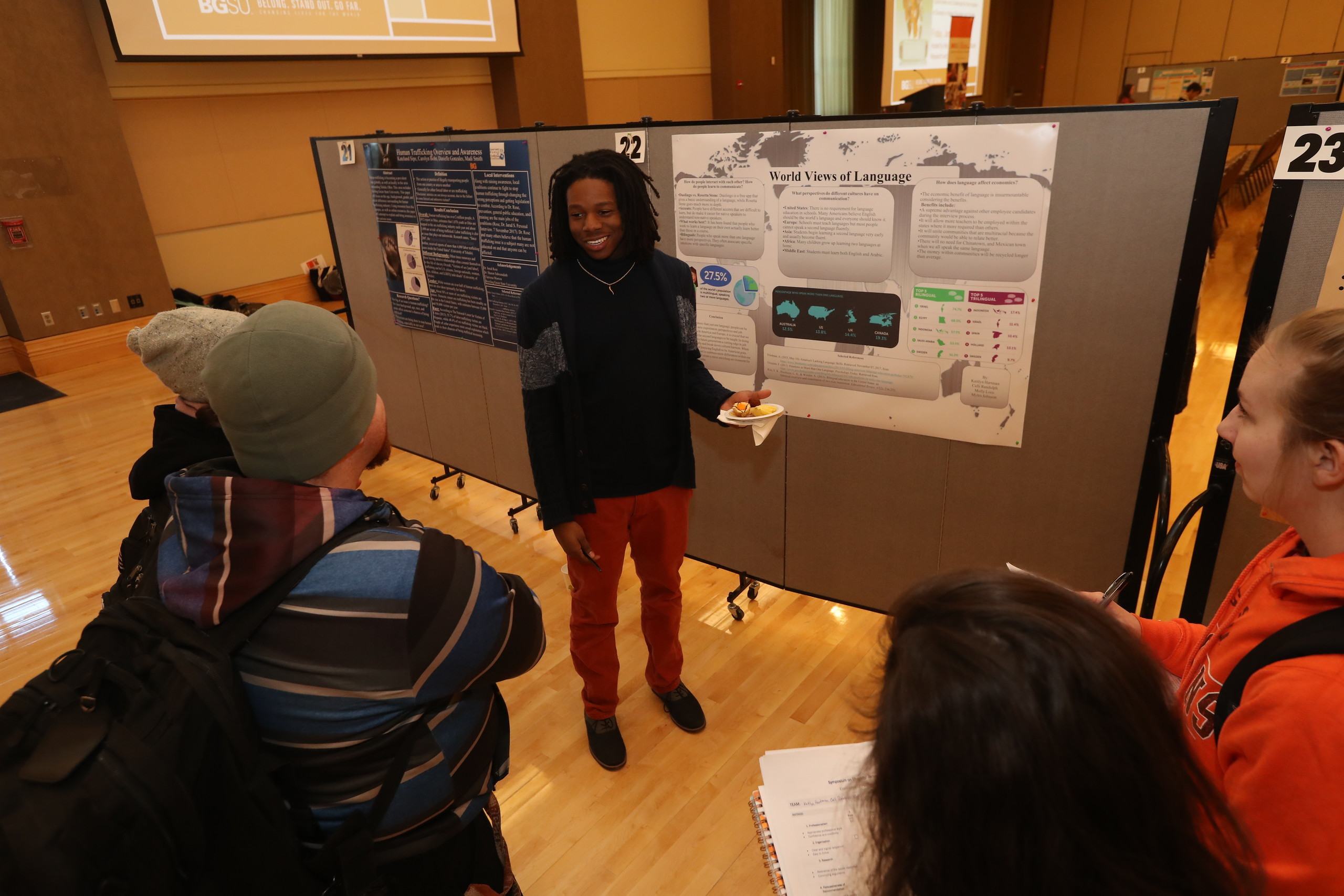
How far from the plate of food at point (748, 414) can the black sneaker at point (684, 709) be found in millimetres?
885

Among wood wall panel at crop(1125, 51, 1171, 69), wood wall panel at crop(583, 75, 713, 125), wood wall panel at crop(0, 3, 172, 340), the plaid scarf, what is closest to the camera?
the plaid scarf

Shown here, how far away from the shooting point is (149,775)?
→ 30.6 inches

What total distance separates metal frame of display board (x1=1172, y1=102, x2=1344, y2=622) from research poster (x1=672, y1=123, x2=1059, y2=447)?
45 cm

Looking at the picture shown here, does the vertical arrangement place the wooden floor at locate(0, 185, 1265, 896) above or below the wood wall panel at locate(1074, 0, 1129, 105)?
below

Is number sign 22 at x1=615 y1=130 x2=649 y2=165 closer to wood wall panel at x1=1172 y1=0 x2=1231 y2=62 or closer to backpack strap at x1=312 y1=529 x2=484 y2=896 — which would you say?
backpack strap at x1=312 y1=529 x2=484 y2=896

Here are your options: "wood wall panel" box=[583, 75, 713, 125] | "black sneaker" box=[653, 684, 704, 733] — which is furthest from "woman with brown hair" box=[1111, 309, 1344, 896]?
"wood wall panel" box=[583, 75, 713, 125]

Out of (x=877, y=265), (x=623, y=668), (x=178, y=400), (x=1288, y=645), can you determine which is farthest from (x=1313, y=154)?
(x=178, y=400)

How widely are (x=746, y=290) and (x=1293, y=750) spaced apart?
1.96m

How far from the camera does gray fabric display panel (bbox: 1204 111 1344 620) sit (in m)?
1.50

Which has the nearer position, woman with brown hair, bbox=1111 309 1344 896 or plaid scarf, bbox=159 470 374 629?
woman with brown hair, bbox=1111 309 1344 896

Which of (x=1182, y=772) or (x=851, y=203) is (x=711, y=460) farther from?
(x=1182, y=772)

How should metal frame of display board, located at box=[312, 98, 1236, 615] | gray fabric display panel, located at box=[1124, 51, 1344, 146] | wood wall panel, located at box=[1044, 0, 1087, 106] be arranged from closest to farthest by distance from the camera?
metal frame of display board, located at box=[312, 98, 1236, 615] → gray fabric display panel, located at box=[1124, 51, 1344, 146] → wood wall panel, located at box=[1044, 0, 1087, 106]

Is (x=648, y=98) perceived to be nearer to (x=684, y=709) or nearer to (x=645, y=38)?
(x=645, y=38)

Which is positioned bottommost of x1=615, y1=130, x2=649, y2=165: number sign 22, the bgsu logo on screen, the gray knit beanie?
the gray knit beanie
